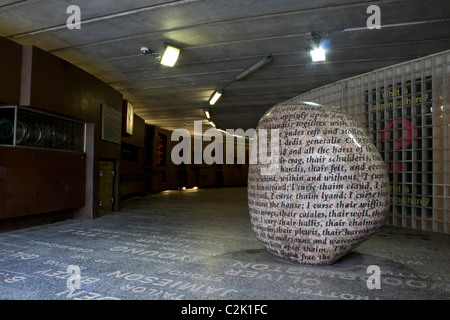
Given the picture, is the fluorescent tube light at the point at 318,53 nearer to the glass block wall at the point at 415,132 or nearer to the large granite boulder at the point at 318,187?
the glass block wall at the point at 415,132

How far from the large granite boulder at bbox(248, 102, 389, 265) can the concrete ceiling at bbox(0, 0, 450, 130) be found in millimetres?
1850

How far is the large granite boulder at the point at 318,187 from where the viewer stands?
9.20 feet

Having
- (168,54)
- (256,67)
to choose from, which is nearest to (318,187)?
(168,54)

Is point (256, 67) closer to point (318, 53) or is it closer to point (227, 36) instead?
point (227, 36)

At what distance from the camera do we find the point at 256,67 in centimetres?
617

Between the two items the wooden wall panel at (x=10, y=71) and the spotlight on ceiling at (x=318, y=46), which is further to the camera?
the spotlight on ceiling at (x=318, y=46)

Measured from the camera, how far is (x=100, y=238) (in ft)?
14.4

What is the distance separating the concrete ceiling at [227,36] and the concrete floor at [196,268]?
3.06 meters

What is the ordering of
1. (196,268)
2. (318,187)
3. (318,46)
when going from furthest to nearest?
(318,46) → (196,268) → (318,187)

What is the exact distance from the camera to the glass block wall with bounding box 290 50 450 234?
16.6 ft

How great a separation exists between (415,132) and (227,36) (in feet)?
11.9

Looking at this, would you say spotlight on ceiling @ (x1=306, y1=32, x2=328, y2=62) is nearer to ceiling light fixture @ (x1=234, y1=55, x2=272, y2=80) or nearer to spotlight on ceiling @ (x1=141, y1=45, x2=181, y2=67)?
ceiling light fixture @ (x1=234, y1=55, x2=272, y2=80)

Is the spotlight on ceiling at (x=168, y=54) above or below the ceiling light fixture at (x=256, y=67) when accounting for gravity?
below

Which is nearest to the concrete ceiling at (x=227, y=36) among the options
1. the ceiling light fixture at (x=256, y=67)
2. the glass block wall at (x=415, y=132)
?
the ceiling light fixture at (x=256, y=67)
